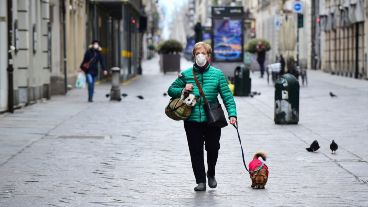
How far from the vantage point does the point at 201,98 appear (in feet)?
32.1

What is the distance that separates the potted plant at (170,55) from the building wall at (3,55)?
34.8 m

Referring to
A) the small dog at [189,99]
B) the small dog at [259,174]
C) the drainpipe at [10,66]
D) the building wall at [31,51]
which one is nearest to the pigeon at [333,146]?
the small dog at [259,174]

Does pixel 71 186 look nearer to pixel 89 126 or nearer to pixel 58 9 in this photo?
pixel 89 126

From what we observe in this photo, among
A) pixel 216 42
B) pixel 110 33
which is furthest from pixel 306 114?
pixel 110 33

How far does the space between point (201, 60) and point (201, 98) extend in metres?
0.39

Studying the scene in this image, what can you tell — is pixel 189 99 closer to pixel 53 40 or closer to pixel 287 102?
pixel 287 102

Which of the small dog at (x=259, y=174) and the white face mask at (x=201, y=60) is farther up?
the white face mask at (x=201, y=60)

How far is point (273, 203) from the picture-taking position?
9.20 metres

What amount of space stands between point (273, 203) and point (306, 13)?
57.7 metres

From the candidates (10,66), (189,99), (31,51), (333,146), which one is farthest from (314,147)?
(31,51)

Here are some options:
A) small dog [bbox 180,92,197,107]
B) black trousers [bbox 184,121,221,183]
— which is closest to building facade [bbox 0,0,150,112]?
black trousers [bbox 184,121,221,183]

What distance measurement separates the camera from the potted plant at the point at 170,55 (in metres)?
57.6

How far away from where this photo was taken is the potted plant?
57625 millimetres

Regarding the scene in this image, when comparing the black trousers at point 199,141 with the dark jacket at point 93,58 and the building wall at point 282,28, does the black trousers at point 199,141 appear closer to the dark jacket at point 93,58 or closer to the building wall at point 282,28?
the dark jacket at point 93,58
